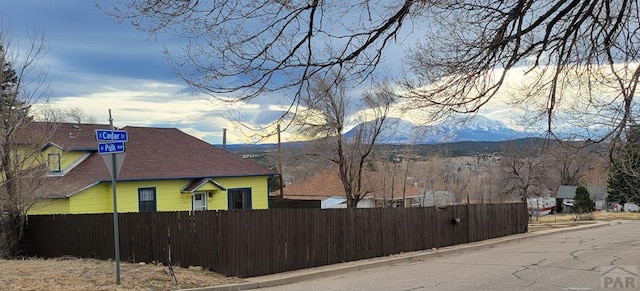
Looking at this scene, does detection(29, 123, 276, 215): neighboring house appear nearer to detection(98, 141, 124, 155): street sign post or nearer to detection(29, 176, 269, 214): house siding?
detection(29, 176, 269, 214): house siding

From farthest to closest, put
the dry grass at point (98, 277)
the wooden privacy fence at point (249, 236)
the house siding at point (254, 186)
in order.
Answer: the house siding at point (254, 186), the wooden privacy fence at point (249, 236), the dry grass at point (98, 277)

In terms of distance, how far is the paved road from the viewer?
11891 mm

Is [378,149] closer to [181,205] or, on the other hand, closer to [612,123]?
[181,205]

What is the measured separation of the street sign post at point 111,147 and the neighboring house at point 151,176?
36.1 ft

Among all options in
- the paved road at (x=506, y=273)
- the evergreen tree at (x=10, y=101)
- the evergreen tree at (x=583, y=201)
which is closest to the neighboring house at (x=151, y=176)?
the evergreen tree at (x=10, y=101)

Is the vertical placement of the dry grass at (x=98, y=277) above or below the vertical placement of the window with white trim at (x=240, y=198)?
below

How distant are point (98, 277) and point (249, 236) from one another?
11.7 ft

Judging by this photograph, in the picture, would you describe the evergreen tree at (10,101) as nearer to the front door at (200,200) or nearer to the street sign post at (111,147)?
the street sign post at (111,147)

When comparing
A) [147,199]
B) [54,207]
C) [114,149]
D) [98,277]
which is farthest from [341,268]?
[54,207]

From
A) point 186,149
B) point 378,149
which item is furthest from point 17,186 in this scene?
point 378,149

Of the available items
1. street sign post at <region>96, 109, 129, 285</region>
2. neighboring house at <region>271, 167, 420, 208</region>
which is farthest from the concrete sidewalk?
neighboring house at <region>271, 167, 420, 208</region>

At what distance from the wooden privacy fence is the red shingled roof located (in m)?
5.32

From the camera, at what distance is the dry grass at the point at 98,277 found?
35.0ft

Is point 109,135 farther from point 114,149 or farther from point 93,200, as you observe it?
point 93,200
